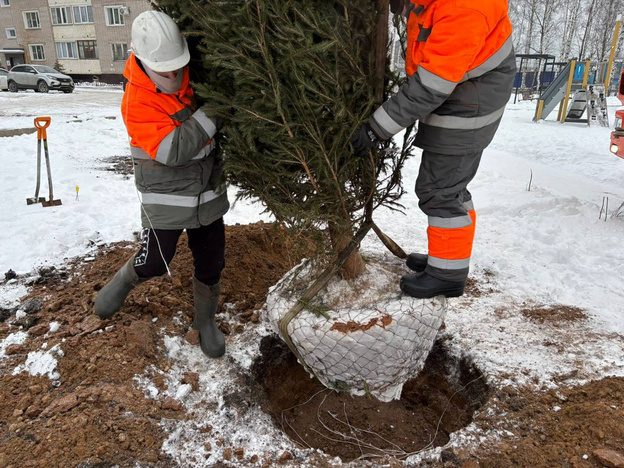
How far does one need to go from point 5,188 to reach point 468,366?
19.9ft

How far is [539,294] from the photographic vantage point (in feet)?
11.5

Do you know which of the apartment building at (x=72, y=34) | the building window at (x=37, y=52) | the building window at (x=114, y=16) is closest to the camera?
the building window at (x=114, y=16)

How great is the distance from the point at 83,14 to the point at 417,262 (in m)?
42.7

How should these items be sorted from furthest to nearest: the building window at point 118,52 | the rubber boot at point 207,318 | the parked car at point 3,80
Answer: the building window at point 118,52, the parked car at point 3,80, the rubber boot at point 207,318

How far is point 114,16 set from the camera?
35188 millimetres

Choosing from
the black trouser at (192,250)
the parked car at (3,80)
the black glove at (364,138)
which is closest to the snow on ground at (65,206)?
the black trouser at (192,250)

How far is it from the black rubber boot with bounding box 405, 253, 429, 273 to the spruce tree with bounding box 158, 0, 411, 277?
0.58m

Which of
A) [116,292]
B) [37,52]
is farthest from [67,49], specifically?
[116,292]

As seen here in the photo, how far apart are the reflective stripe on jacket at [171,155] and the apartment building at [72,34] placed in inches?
1472

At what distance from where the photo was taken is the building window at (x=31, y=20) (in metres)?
37.5

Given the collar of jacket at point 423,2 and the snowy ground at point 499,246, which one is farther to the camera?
the snowy ground at point 499,246

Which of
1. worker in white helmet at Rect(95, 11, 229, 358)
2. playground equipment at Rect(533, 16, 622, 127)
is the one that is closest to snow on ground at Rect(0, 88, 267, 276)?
worker in white helmet at Rect(95, 11, 229, 358)

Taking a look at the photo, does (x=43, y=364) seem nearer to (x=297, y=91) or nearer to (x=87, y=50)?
(x=297, y=91)

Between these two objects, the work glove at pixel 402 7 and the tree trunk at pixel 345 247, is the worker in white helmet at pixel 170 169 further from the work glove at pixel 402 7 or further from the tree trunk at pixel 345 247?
the work glove at pixel 402 7
